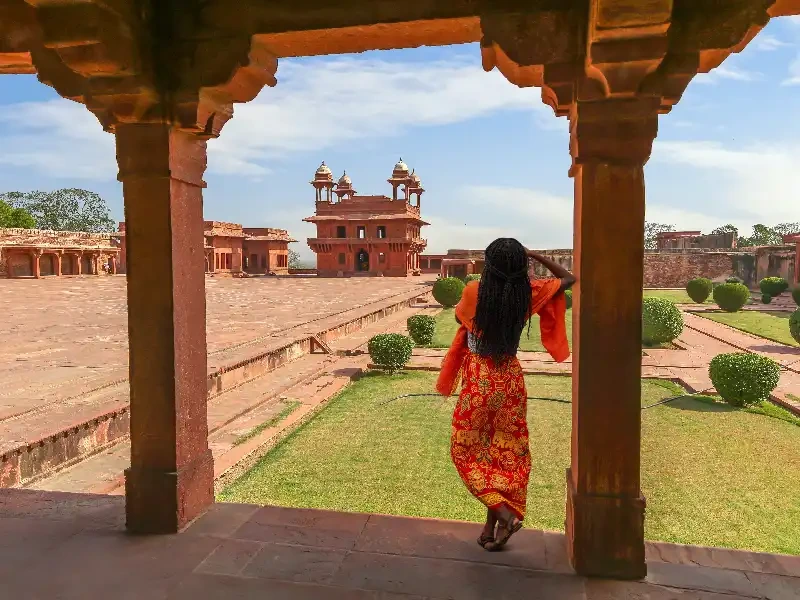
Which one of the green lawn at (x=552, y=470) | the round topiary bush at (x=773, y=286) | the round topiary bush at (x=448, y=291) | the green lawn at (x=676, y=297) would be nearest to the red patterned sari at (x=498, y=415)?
the green lawn at (x=552, y=470)

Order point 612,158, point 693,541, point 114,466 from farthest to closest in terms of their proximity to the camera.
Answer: point 114,466 < point 693,541 < point 612,158

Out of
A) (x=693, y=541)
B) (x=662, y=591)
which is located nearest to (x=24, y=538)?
(x=662, y=591)

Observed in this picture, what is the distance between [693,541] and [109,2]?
3998 mm

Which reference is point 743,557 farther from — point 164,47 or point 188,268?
point 164,47

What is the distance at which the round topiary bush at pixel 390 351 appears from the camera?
8.00 meters

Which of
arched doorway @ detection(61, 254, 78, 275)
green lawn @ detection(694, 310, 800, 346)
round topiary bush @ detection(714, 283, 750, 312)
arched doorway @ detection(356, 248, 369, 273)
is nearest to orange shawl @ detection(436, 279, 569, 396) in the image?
green lawn @ detection(694, 310, 800, 346)

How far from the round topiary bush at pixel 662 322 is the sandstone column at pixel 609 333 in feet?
29.7

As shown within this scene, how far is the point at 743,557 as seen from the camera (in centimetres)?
200

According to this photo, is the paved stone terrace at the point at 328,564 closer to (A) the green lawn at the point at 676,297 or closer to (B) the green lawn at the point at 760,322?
(B) the green lawn at the point at 760,322

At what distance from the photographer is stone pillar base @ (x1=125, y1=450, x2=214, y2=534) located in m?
2.25

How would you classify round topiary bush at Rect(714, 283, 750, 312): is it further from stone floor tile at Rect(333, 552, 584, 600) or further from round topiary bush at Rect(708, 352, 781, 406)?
stone floor tile at Rect(333, 552, 584, 600)

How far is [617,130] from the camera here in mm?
1906

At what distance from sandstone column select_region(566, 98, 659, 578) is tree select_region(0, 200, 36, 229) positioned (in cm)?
4759

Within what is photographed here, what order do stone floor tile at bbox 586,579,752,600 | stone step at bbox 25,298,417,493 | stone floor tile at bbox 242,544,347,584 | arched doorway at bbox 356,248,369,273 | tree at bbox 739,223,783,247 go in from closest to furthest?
stone floor tile at bbox 586,579,752,600, stone floor tile at bbox 242,544,347,584, stone step at bbox 25,298,417,493, arched doorway at bbox 356,248,369,273, tree at bbox 739,223,783,247
